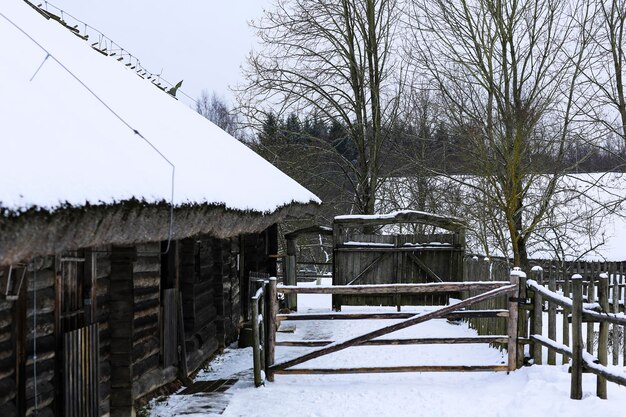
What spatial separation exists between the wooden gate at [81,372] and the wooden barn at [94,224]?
17 millimetres

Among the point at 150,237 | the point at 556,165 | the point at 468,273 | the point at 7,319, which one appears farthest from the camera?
the point at 556,165

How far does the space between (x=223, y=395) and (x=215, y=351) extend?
323 centimetres

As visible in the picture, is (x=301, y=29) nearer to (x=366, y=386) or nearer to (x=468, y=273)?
(x=468, y=273)

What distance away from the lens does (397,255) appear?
15812 mm

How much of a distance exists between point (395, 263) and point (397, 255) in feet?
0.62

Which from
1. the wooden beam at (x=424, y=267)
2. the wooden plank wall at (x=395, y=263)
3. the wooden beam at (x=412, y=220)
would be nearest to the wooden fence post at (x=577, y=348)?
the wooden beam at (x=412, y=220)

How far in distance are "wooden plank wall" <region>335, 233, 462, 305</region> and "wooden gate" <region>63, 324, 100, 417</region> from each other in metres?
9.88

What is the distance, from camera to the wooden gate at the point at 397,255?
51.3ft

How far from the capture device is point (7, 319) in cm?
485

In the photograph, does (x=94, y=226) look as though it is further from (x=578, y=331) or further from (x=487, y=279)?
(x=487, y=279)

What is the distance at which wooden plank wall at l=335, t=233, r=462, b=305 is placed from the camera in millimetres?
15688

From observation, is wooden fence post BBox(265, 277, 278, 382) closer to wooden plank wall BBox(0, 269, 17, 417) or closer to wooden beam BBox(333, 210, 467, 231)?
wooden plank wall BBox(0, 269, 17, 417)

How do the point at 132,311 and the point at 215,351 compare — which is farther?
the point at 215,351

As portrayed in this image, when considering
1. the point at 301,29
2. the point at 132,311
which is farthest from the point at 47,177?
the point at 301,29
